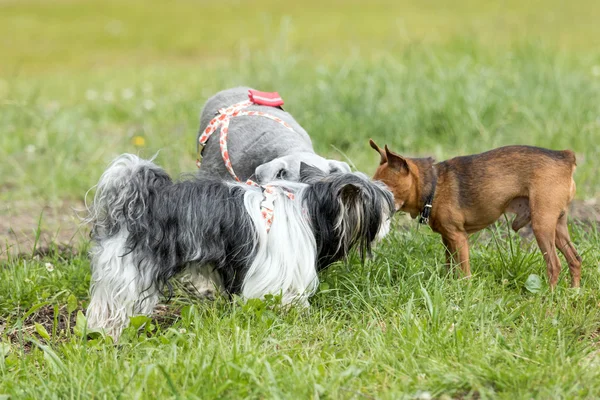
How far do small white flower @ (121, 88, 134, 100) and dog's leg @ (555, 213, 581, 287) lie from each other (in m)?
5.98

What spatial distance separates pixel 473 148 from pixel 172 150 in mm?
2482

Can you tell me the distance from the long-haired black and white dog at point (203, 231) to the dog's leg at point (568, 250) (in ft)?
3.24

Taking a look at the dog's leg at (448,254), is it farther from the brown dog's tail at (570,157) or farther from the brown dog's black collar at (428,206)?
the brown dog's tail at (570,157)

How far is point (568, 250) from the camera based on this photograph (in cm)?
407

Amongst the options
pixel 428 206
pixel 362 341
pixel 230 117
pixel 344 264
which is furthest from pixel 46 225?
pixel 362 341

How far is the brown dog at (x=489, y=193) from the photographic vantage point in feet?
12.8

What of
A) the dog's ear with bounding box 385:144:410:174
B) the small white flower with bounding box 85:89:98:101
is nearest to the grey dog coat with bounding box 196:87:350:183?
the dog's ear with bounding box 385:144:410:174

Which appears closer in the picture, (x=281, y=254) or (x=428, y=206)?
(x=281, y=254)

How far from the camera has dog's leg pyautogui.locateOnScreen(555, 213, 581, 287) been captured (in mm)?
4004

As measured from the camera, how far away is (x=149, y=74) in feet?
35.8

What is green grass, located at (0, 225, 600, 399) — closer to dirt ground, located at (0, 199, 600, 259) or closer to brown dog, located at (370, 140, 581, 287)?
brown dog, located at (370, 140, 581, 287)

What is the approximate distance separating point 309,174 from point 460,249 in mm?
888

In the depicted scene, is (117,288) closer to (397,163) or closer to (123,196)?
(123,196)

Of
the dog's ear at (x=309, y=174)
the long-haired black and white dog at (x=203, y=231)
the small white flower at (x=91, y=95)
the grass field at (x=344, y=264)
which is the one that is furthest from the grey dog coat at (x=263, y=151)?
the small white flower at (x=91, y=95)
